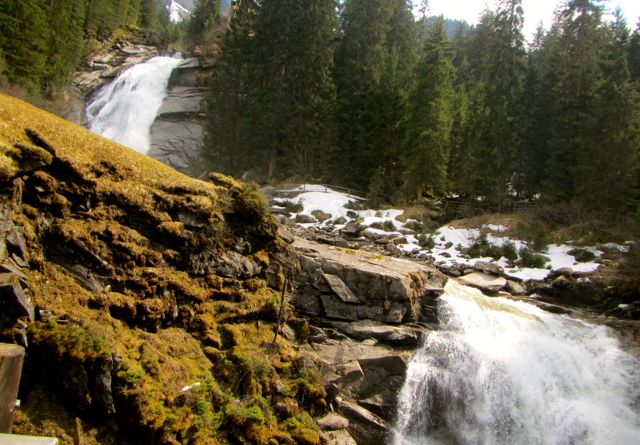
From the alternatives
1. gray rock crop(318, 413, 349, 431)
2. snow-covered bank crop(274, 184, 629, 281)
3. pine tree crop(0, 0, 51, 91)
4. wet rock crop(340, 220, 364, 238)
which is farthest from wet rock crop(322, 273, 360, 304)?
pine tree crop(0, 0, 51, 91)

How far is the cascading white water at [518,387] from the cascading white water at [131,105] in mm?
38367

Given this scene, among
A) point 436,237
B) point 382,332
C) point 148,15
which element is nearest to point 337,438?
point 382,332

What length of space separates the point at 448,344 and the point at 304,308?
14.0 ft

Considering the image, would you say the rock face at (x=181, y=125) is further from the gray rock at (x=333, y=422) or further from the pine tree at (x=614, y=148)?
the gray rock at (x=333, y=422)

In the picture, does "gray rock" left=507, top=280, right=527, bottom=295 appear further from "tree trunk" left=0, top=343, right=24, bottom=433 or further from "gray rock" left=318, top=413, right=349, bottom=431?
"tree trunk" left=0, top=343, right=24, bottom=433

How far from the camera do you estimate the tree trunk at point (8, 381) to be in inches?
199

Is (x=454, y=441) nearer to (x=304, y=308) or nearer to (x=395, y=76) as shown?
(x=304, y=308)

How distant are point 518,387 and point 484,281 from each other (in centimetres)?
750

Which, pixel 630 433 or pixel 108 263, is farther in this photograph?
pixel 630 433

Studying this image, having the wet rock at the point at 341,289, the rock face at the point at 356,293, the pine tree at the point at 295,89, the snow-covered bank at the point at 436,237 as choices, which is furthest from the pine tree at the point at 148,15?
the wet rock at the point at 341,289

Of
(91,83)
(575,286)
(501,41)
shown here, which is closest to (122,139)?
(91,83)

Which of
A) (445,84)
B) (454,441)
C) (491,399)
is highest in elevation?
(445,84)

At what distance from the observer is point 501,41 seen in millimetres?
29719

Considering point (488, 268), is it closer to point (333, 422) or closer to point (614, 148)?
point (614, 148)
